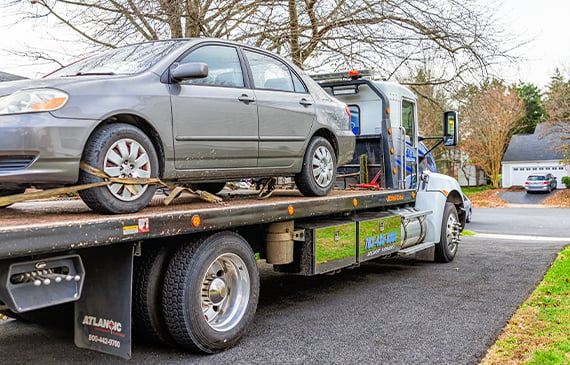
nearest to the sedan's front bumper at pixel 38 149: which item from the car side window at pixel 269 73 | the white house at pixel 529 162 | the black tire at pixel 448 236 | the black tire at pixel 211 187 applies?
the car side window at pixel 269 73

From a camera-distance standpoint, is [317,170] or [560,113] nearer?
[317,170]

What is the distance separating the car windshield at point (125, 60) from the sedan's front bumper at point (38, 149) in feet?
2.85

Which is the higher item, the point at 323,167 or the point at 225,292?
the point at 323,167

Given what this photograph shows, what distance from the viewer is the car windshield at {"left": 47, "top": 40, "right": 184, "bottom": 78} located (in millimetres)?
4680

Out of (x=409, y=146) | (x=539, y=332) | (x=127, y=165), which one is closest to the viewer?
(x=127, y=165)

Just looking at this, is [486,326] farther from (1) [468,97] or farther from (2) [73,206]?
(1) [468,97]

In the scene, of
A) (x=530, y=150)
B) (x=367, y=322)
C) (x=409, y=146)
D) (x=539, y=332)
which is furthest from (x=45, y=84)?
(x=530, y=150)

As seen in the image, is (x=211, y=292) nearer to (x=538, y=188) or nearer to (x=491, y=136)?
(x=538, y=188)

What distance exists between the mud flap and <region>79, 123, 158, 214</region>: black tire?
1.08 ft

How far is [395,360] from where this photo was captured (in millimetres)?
4375

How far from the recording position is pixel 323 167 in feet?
20.8

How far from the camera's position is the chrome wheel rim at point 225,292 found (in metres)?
4.58

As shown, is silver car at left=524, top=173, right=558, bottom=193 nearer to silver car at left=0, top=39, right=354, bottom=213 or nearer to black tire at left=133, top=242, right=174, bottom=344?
silver car at left=0, top=39, right=354, bottom=213

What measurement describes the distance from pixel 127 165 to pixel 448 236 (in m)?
6.32
